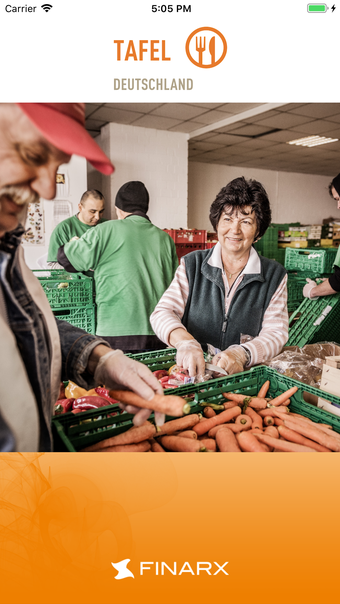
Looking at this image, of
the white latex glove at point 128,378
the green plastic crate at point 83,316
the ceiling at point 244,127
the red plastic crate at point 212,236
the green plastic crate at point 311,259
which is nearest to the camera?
the white latex glove at point 128,378

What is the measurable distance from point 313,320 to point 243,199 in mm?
1390

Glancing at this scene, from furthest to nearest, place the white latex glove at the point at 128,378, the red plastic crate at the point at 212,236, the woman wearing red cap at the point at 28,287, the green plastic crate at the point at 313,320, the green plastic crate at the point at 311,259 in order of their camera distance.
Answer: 1. the green plastic crate at the point at 311,259
2. the green plastic crate at the point at 313,320
3. the red plastic crate at the point at 212,236
4. the white latex glove at the point at 128,378
5. the woman wearing red cap at the point at 28,287

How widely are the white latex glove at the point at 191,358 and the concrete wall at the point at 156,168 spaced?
1.44ft

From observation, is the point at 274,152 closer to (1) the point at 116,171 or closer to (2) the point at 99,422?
(1) the point at 116,171

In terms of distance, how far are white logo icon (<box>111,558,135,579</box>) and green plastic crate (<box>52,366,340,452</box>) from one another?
0.98 feet

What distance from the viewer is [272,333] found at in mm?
1511

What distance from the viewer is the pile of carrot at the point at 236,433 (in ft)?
3.37

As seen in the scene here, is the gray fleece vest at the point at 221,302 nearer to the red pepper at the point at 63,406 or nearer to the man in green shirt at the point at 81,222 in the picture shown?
the man in green shirt at the point at 81,222
